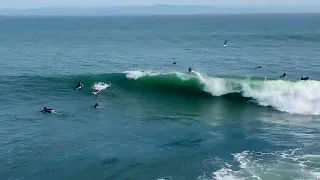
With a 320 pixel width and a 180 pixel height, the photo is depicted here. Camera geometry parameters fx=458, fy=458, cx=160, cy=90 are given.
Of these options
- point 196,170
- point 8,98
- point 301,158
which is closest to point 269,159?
point 301,158

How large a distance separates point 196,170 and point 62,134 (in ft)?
33.9

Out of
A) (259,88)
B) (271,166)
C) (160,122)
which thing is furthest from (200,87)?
(271,166)

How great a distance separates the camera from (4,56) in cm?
6750

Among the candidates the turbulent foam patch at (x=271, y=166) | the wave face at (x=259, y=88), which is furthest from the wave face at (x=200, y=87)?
the turbulent foam patch at (x=271, y=166)

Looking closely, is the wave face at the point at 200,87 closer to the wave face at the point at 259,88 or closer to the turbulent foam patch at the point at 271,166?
the wave face at the point at 259,88

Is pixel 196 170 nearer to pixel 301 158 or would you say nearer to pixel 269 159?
pixel 269 159

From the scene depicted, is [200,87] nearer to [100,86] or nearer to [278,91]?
[278,91]

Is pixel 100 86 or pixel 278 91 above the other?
pixel 100 86

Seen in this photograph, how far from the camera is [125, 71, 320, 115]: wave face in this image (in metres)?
36.9

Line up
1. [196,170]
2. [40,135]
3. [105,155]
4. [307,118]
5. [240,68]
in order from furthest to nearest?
[240,68] < [307,118] < [40,135] < [105,155] < [196,170]

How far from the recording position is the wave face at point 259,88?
36938 millimetres

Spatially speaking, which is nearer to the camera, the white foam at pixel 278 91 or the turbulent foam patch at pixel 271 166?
the turbulent foam patch at pixel 271 166

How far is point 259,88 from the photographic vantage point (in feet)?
135

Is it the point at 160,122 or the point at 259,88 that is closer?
the point at 160,122
